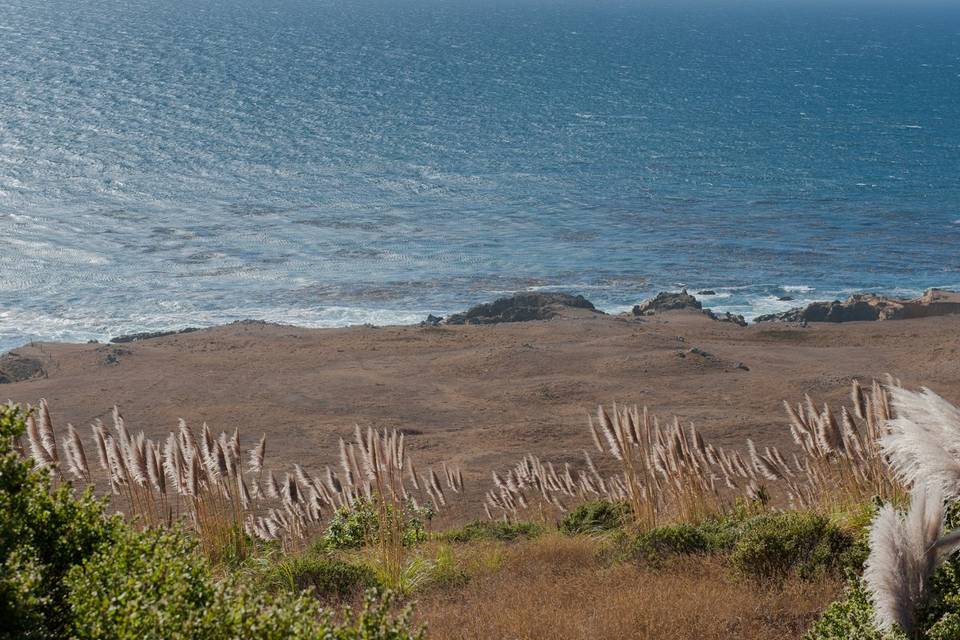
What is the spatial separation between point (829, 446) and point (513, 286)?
→ 35056 mm

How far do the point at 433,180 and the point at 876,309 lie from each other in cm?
2965

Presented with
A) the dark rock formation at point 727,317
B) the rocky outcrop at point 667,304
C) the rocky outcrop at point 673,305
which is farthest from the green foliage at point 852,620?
the rocky outcrop at point 667,304

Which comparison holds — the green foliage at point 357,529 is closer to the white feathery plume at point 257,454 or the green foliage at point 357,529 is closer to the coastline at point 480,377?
the white feathery plume at point 257,454

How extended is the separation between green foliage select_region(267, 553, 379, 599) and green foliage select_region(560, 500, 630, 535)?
3528 millimetres

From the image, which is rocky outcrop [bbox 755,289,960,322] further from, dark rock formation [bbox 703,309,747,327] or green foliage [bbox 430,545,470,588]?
green foliage [bbox 430,545,470,588]

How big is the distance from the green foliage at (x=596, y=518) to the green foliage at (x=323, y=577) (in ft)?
11.6

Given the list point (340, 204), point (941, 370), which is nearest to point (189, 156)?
point (340, 204)

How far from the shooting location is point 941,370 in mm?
28562

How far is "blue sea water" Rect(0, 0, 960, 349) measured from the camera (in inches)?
1726

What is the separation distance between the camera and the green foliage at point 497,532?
39.1 feet

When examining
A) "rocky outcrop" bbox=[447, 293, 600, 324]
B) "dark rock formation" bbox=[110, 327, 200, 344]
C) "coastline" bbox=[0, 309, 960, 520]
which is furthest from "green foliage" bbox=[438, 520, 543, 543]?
"dark rock formation" bbox=[110, 327, 200, 344]

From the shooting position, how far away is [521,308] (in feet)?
127

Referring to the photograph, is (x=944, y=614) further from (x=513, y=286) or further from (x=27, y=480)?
(x=513, y=286)

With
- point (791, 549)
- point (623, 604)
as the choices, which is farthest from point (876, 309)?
point (623, 604)
